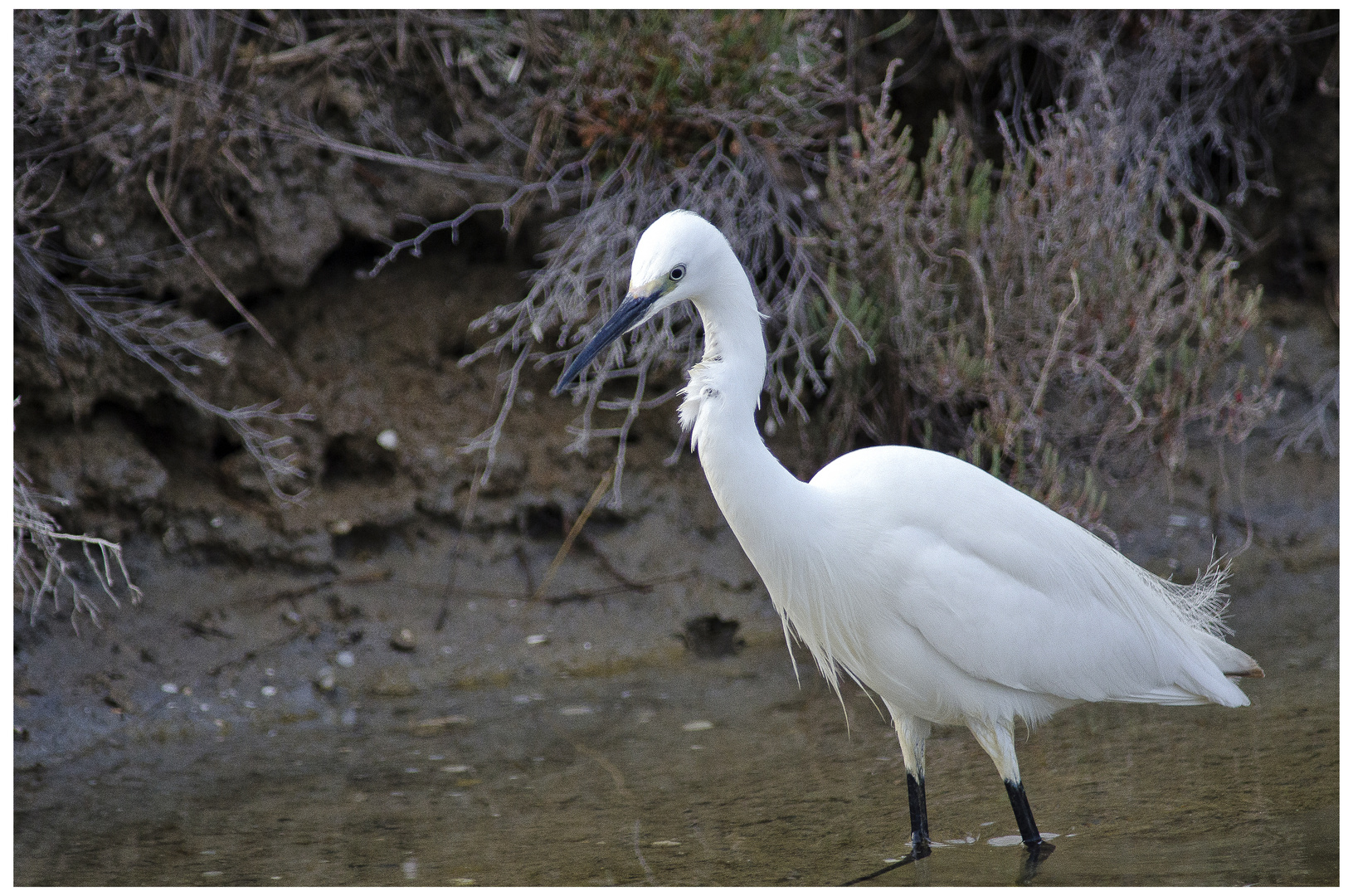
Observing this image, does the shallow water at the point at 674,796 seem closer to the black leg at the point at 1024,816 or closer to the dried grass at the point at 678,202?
the black leg at the point at 1024,816

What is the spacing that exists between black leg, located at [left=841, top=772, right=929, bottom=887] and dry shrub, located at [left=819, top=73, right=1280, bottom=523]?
4.43ft

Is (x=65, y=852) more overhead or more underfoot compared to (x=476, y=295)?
more underfoot

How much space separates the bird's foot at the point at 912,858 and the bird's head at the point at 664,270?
134 cm

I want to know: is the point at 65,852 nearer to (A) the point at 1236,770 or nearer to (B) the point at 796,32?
(A) the point at 1236,770

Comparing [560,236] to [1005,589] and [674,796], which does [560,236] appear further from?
[1005,589]

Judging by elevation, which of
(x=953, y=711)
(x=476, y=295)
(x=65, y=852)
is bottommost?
(x=65, y=852)

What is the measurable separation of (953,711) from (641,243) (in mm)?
1322

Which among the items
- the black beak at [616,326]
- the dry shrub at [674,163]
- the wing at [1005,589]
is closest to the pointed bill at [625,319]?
the black beak at [616,326]

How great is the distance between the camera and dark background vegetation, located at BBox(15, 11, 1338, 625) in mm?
4055

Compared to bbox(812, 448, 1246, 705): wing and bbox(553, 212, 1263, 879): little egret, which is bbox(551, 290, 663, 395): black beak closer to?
bbox(553, 212, 1263, 879): little egret

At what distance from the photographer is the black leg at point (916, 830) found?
275cm

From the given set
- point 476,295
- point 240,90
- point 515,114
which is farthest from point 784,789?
point 240,90

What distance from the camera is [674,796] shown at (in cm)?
319

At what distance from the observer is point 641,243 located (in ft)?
7.85
